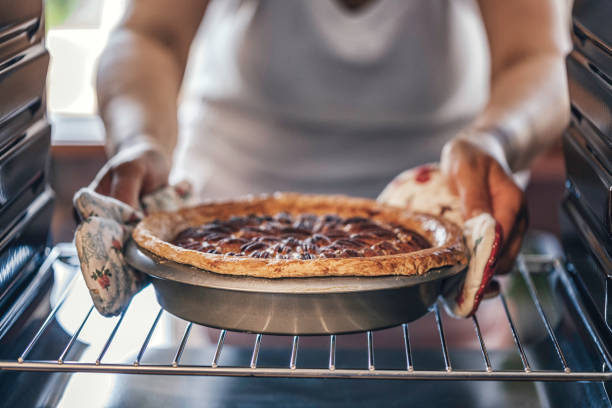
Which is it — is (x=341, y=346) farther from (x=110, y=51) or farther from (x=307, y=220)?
(x=110, y=51)

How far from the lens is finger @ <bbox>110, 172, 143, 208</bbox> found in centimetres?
119

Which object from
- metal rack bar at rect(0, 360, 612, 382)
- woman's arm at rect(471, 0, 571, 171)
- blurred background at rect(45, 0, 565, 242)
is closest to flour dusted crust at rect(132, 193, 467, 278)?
metal rack bar at rect(0, 360, 612, 382)

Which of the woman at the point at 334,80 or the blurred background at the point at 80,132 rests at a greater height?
the blurred background at the point at 80,132

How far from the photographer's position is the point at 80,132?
3463mm

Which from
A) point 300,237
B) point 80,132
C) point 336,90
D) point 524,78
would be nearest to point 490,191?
point 300,237

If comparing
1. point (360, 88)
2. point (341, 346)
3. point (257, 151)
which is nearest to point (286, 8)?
point (360, 88)

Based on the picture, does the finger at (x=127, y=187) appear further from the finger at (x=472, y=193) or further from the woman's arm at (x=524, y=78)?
the woman's arm at (x=524, y=78)

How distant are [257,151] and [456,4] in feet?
2.44

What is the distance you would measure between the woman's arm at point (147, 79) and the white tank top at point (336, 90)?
5.9 inches

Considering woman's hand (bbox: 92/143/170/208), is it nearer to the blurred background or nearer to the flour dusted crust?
the flour dusted crust

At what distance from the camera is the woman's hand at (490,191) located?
116 centimetres

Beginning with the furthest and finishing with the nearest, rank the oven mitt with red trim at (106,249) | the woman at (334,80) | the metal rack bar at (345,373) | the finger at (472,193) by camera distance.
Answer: the woman at (334,80), the finger at (472,193), the oven mitt with red trim at (106,249), the metal rack bar at (345,373)

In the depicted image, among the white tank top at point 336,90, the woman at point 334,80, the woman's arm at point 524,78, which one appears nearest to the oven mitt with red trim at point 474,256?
the woman's arm at point 524,78

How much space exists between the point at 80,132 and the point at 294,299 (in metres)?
2.90
